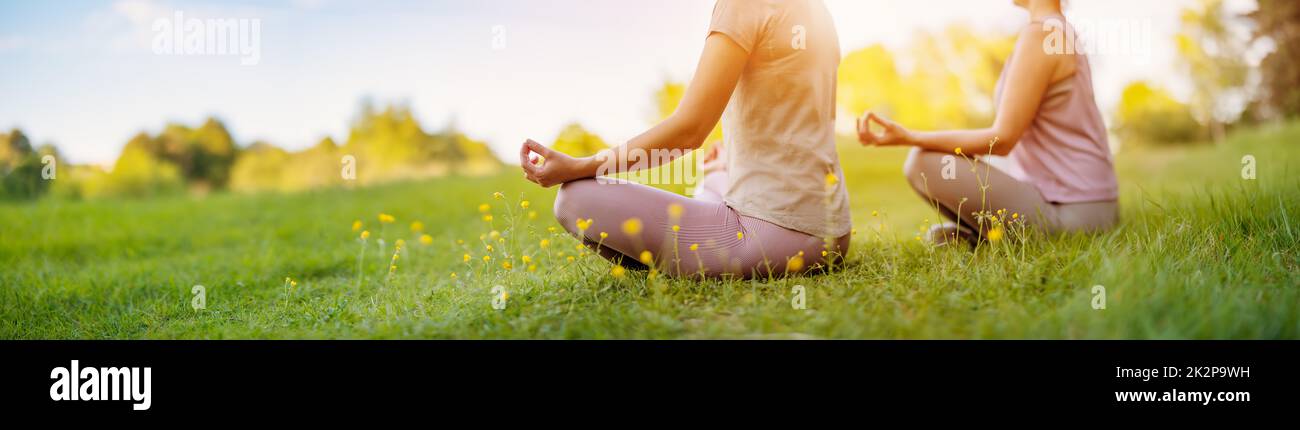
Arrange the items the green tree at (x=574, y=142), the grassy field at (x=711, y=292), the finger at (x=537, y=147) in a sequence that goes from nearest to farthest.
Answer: the grassy field at (x=711, y=292), the finger at (x=537, y=147), the green tree at (x=574, y=142)

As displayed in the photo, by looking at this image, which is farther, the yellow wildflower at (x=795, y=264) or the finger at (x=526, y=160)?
the yellow wildflower at (x=795, y=264)

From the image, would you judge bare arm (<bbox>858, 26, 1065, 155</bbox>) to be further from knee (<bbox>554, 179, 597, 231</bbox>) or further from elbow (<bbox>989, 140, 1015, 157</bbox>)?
knee (<bbox>554, 179, 597, 231</bbox>)

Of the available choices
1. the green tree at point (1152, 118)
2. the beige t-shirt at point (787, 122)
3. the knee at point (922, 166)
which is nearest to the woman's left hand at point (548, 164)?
the beige t-shirt at point (787, 122)

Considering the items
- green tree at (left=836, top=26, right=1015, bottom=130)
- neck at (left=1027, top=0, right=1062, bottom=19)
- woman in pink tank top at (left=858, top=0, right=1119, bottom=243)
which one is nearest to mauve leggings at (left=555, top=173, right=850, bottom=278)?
woman in pink tank top at (left=858, top=0, right=1119, bottom=243)

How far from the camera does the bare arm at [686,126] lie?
2730 millimetres

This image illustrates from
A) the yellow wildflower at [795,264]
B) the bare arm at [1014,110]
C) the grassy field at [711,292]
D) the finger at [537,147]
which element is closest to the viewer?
the grassy field at [711,292]

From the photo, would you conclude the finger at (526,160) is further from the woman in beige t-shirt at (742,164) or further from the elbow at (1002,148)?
the elbow at (1002,148)

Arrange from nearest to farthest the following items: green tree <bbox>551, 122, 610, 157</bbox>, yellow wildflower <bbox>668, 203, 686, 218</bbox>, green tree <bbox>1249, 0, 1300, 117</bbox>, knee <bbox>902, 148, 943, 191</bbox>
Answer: yellow wildflower <bbox>668, 203, 686, 218</bbox>
knee <bbox>902, 148, 943, 191</bbox>
green tree <bbox>551, 122, 610, 157</bbox>
green tree <bbox>1249, 0, 1300, 117</bbox>

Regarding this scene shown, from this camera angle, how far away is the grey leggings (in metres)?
3.63
